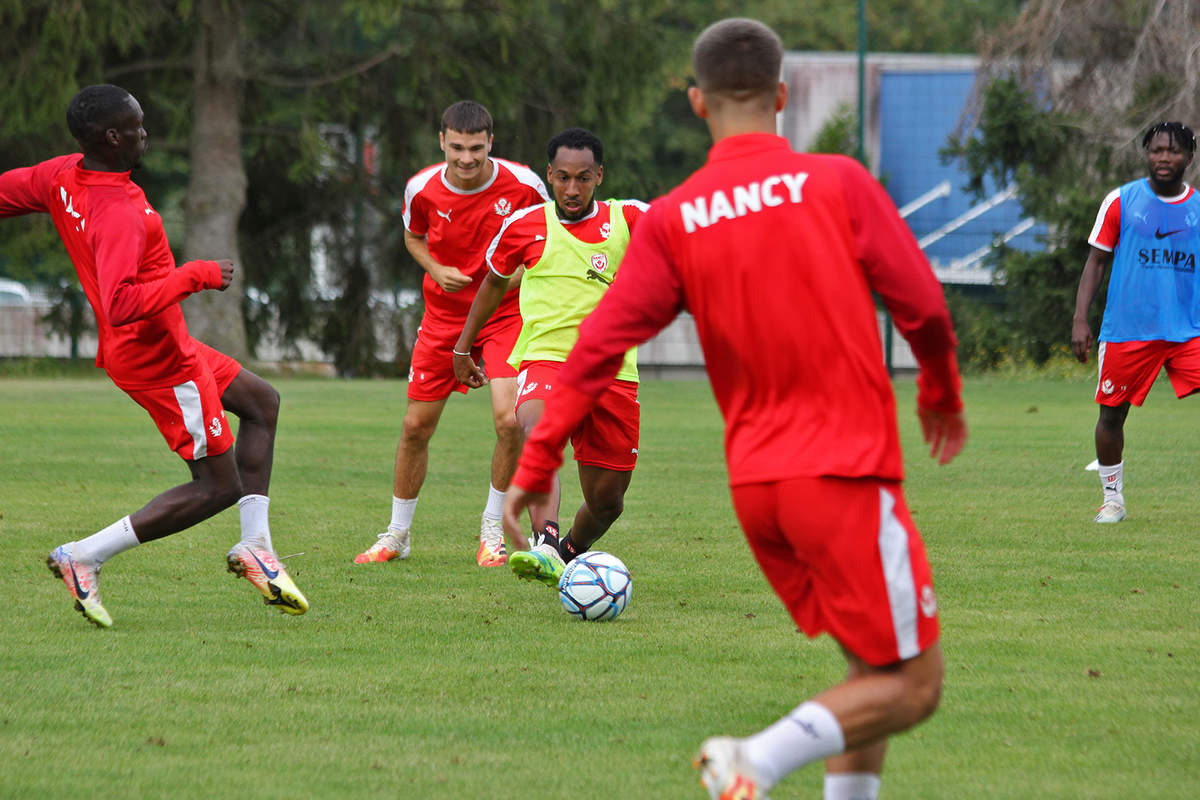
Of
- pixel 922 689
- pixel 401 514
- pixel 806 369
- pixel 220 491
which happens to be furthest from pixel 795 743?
pixel 401 514

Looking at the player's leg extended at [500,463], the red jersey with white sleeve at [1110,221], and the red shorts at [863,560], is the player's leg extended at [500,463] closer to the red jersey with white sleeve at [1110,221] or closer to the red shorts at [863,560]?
the red jersey with white sleeve at [1110,221]

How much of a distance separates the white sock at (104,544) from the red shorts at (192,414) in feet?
1.31

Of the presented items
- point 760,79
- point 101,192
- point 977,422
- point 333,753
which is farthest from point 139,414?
point 760,79

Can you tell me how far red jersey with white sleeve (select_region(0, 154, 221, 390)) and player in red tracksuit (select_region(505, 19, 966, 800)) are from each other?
9.08ft

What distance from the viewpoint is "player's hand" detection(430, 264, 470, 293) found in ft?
27.7

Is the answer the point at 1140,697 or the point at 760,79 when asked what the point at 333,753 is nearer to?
the point at 760,79

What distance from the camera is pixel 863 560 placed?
348 centimetres

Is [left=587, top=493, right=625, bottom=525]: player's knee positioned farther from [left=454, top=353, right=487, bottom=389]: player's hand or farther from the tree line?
the tree line

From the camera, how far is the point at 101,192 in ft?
20.3

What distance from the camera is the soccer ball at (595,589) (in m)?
6.74

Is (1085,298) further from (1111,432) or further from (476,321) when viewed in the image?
(476,321)

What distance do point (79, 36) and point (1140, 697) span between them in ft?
71.8

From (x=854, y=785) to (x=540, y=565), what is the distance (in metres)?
3.48

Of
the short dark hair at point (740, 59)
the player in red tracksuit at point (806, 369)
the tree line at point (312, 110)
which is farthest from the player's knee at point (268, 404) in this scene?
the tree line at point (312, 110)
